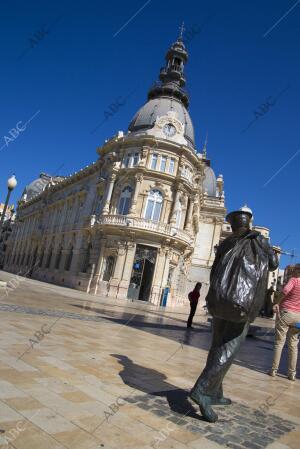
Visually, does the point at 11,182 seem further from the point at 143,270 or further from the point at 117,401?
the point at 143,270

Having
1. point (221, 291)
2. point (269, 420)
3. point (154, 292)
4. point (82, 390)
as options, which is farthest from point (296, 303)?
point (154, 292)

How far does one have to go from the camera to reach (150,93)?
38.8 metres

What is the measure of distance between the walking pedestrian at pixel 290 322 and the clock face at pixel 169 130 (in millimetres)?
26388

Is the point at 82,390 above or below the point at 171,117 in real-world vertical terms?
below

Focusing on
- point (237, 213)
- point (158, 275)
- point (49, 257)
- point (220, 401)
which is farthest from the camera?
point (49, 257)

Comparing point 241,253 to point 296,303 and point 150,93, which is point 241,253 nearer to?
point 296,303

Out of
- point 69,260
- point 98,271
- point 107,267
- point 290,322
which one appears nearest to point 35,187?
point 69,260

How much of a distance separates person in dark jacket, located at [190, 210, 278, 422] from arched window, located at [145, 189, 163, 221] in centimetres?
2635

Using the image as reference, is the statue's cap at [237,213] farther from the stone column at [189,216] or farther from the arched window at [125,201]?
the stone column at [189,216]

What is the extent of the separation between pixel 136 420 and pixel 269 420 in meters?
1.63

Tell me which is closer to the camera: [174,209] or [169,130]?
[174,209]

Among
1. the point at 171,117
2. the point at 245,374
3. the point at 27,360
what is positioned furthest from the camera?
the point at 171,117

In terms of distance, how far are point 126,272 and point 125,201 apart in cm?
602

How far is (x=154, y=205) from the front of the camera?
3086cm
